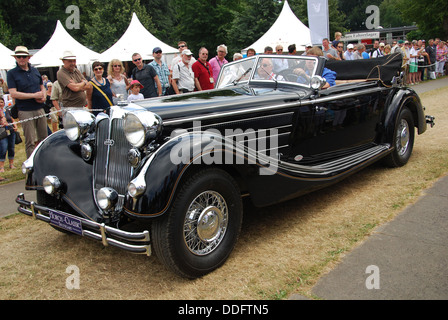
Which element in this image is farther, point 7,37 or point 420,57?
point 7,37

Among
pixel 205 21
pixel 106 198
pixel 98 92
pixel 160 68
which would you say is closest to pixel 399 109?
pixel 106 198

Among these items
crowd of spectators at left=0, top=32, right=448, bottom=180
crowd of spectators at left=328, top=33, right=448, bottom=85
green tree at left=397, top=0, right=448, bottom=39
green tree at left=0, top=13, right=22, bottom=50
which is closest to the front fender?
crowd of spectators at left=0, top=32, right=448, bottom=180

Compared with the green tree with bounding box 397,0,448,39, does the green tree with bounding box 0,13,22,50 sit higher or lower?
higher

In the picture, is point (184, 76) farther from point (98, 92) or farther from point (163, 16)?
point (163, 16)

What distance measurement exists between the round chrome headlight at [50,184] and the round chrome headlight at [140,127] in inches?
34.5

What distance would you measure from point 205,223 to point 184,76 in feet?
17.6

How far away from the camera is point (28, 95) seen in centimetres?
610

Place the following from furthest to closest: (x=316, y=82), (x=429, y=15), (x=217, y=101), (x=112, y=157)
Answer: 1. (x=429, y=15)
2. (x=316, y=82)
3. (x=217, y=101)
4. (x=112, y=157)

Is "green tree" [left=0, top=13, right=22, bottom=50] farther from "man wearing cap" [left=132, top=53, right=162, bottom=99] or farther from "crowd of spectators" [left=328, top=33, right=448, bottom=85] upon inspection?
"man wearing cap" [left=132, top=53, right=162, bottom=99]

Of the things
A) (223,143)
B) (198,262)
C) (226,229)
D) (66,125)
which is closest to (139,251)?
(198,262)

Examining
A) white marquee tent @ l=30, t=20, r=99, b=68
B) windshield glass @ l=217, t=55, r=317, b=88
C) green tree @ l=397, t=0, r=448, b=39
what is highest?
green tree @ l=397, t=0, r=448, b=39

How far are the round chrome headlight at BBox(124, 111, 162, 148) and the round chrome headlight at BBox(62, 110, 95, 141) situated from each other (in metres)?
0.75

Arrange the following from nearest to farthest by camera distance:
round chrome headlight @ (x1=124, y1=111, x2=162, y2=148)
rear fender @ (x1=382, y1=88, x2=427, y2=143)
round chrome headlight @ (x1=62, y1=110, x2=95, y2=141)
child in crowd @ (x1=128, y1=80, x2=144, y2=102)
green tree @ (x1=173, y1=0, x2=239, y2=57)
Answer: round chrome headlight @ (x1=124, y1=111, x2=162, y2=148), round chrome headlight @ (x1=62, y1=110, x2=95, y2=141), rear fender @ (x1=382, y1=88, x2=427, y2=143), child in crowd @ (x1=128, y1=80, x2=144, y2=102), green tree @ (x1=173, y1=0, x2=239, y2=57)

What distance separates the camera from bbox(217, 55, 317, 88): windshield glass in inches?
180
